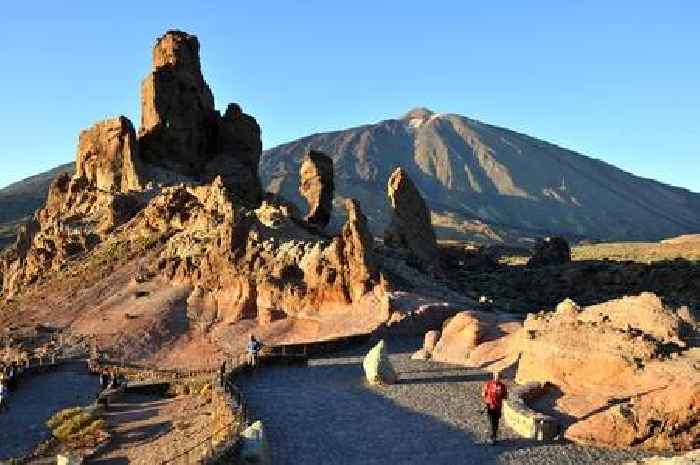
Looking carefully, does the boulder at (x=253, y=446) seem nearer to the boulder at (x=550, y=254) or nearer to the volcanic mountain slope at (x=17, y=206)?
the boulder at (x=550, y=254)

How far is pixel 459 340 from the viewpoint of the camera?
1046 inches

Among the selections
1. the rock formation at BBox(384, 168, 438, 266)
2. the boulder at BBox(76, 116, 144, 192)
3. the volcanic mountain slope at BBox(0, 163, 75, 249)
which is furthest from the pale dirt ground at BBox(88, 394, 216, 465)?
the volcanic mountain slope at BBox(0, 163, 75, 249)

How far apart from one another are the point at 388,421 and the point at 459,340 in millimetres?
8996

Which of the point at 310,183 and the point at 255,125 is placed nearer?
the point at 310,183

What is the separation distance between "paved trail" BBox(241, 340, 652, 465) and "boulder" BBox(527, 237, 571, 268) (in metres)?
52.2

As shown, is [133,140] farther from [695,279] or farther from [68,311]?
[695,279]

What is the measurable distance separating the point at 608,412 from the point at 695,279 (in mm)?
46927

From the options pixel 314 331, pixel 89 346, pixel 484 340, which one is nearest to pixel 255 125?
pixel 89 346

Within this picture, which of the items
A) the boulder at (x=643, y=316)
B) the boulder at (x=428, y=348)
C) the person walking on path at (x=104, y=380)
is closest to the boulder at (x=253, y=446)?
the boulder at (x=643, y=316)

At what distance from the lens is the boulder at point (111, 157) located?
63.5 meters

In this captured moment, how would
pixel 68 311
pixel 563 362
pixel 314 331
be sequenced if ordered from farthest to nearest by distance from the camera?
1. pixel 68 311
2. pixel 314 331
3. pixel 563 362

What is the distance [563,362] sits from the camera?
62.0ft

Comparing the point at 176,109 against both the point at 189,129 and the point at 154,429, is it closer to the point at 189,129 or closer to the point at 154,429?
the point at 189,129

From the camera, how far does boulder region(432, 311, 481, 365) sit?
25708 millimetres
